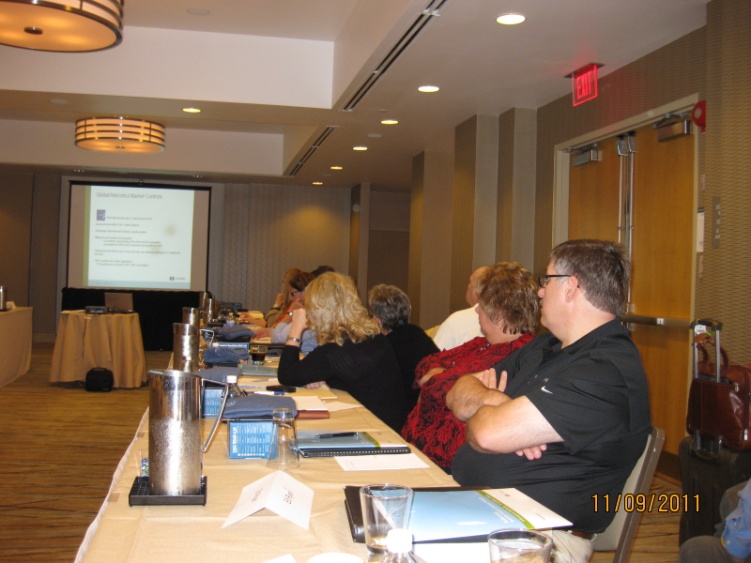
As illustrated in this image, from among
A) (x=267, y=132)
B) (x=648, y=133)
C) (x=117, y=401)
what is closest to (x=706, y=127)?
(x=648, y=133)

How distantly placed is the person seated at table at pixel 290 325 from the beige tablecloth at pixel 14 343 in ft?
9.86

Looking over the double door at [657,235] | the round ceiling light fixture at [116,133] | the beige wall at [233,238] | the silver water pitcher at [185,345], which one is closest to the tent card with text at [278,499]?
the silver water pitcher at [185,345]

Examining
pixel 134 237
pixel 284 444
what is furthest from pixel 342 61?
pixel 134 237

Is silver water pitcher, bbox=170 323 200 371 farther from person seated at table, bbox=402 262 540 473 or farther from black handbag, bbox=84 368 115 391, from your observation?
black handbag, bbox=84 368 115 391

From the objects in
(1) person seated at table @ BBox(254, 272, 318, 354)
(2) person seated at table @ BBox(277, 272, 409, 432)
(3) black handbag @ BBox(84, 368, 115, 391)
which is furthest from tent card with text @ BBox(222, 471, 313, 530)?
(3) black handbag @ BBox(84, 368, 115, 391)

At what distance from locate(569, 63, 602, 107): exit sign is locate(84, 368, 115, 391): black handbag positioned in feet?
17.2

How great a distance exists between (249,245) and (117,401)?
19.8 feet

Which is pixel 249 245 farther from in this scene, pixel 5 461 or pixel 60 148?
pixel 5 461

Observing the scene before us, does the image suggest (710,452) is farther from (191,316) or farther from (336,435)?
(191,316)

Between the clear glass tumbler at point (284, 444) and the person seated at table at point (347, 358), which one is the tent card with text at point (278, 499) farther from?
the person seated at table at point (347, 358)

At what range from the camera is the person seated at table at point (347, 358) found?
3152 mm

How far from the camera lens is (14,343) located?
782cm

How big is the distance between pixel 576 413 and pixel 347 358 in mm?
1481

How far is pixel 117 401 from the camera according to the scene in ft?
23.4
